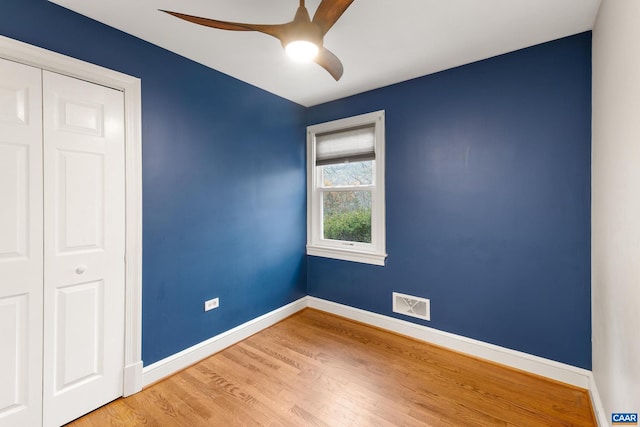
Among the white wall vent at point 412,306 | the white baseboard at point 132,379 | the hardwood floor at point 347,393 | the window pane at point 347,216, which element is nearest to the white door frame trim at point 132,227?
the white baseboard at point 132,379

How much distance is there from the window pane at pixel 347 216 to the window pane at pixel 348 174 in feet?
0.38

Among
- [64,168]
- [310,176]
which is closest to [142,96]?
[64,168]

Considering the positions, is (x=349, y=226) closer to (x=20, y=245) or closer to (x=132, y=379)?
(x=132, y=379)

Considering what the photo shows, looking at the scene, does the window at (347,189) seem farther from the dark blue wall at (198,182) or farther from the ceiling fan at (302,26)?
the ceiling fan at (302,26)

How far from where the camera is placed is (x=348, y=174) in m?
3.25

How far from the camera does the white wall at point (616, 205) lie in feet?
3.70

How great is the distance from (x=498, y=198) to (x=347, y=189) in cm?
150

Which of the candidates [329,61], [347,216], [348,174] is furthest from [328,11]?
[347,216]

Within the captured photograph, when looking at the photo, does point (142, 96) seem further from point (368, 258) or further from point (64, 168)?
point (368, 258)

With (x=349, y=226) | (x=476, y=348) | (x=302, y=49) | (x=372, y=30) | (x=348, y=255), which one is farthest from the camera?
(x=349, y=226)

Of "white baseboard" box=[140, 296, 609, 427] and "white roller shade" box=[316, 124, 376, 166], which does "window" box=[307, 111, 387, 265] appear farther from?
"white baseboard" box=[140, 296, 609, 427]

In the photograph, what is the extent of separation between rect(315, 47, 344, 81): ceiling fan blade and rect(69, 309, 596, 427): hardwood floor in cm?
217

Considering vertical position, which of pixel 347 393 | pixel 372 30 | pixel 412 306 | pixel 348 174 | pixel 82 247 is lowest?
pixel 347 393

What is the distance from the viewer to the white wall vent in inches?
105
